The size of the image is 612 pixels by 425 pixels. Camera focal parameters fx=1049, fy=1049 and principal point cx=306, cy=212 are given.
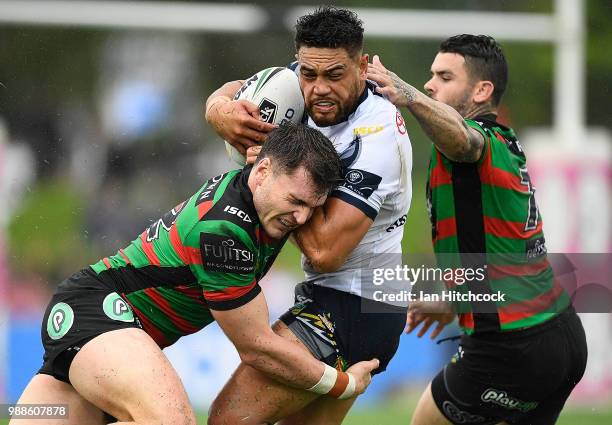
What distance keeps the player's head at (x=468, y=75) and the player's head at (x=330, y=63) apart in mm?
1103

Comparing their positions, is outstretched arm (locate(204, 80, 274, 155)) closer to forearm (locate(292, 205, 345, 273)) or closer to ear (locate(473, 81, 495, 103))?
forearm (locate(292, 205, 345, 273))

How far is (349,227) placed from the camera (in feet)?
16.2

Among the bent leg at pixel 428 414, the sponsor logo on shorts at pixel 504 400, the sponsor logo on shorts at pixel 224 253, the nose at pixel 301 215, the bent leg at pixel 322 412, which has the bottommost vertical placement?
the bent leg at pixel 428 414

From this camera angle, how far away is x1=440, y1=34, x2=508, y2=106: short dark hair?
618 centimetres

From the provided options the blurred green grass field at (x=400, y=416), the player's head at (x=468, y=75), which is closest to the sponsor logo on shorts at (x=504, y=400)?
the player's head at (x=468, y=75)

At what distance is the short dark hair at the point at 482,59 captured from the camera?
6.18m

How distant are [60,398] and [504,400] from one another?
248cm

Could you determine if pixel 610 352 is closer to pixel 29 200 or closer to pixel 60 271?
pixel 60 271

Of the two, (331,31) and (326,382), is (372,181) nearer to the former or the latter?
(331,31)

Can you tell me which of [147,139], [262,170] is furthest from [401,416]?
[147,139]

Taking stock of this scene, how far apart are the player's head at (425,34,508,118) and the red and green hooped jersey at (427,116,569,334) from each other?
6.9 inches

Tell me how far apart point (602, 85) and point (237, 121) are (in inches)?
541

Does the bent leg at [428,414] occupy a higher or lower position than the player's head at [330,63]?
lower

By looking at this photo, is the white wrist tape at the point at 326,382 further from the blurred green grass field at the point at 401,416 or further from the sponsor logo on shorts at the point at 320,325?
the blurred green grass field at the point at 401,416
